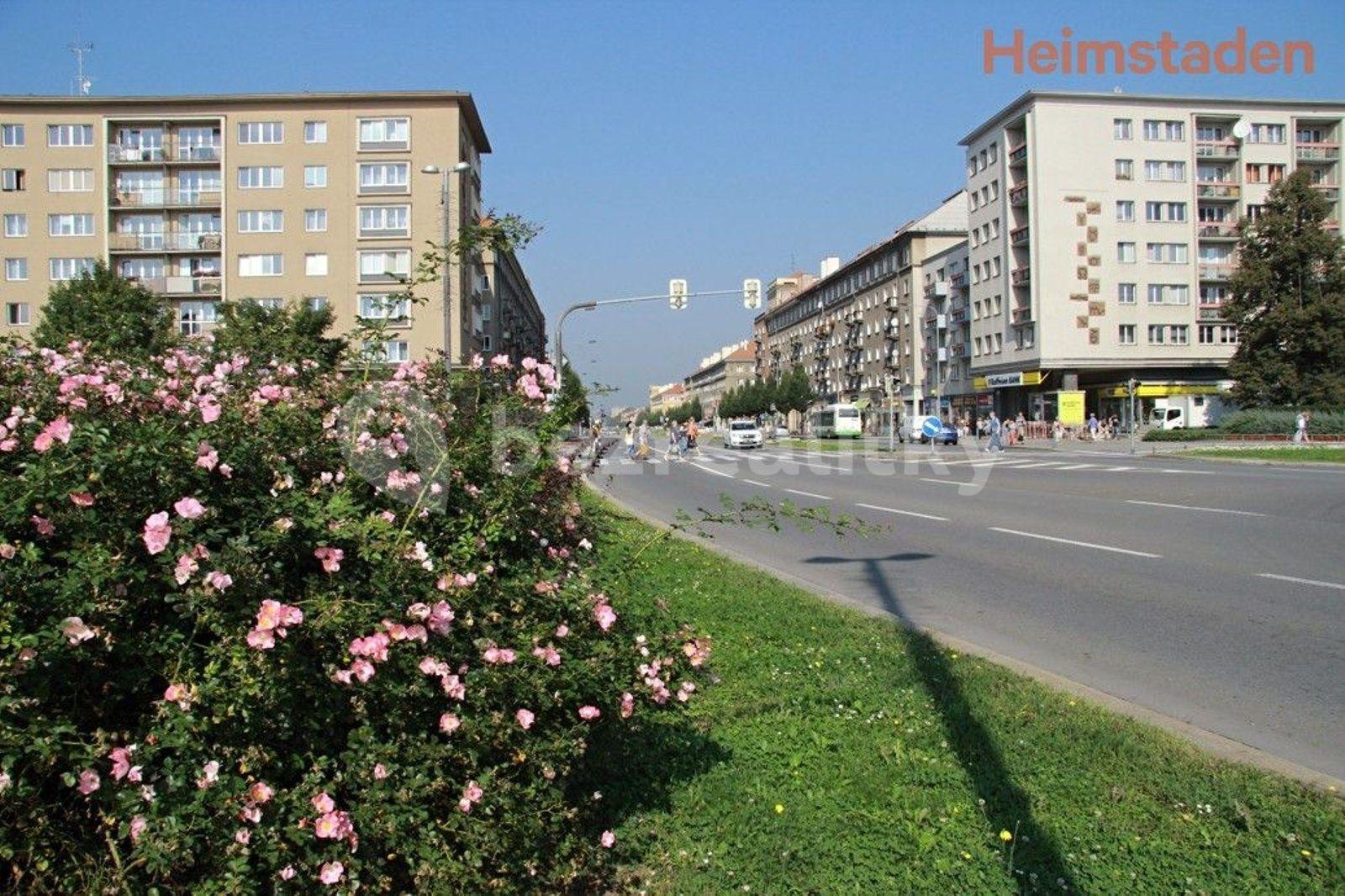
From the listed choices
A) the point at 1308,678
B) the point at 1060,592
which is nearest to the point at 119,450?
the point at 1308,678

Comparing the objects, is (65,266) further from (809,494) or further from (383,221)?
(809,494)

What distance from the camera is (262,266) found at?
6825 cm

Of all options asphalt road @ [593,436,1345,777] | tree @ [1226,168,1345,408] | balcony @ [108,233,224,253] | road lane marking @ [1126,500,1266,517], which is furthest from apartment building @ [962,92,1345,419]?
balcony @ [108,233,224,253]

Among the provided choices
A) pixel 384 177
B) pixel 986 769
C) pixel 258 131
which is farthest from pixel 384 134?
pixel 986 769

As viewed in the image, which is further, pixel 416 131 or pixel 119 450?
pixel 416 131

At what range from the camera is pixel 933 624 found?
795cm

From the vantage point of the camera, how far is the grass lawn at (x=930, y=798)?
3424 mm

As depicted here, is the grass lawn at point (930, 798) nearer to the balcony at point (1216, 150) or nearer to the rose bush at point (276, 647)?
the rose bush at point (276, 647)

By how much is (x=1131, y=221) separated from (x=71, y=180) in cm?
6691

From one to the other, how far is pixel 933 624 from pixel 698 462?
33794 millimetres

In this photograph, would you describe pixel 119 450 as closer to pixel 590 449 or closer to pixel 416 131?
pixel 590 449

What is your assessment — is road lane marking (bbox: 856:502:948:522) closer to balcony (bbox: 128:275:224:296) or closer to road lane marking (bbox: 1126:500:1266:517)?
road lane marking (bbox: 1126:500:1266:517)

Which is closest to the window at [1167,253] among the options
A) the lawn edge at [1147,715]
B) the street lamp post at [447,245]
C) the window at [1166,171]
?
the window at [1166,171]

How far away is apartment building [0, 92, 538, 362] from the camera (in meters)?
67.6
